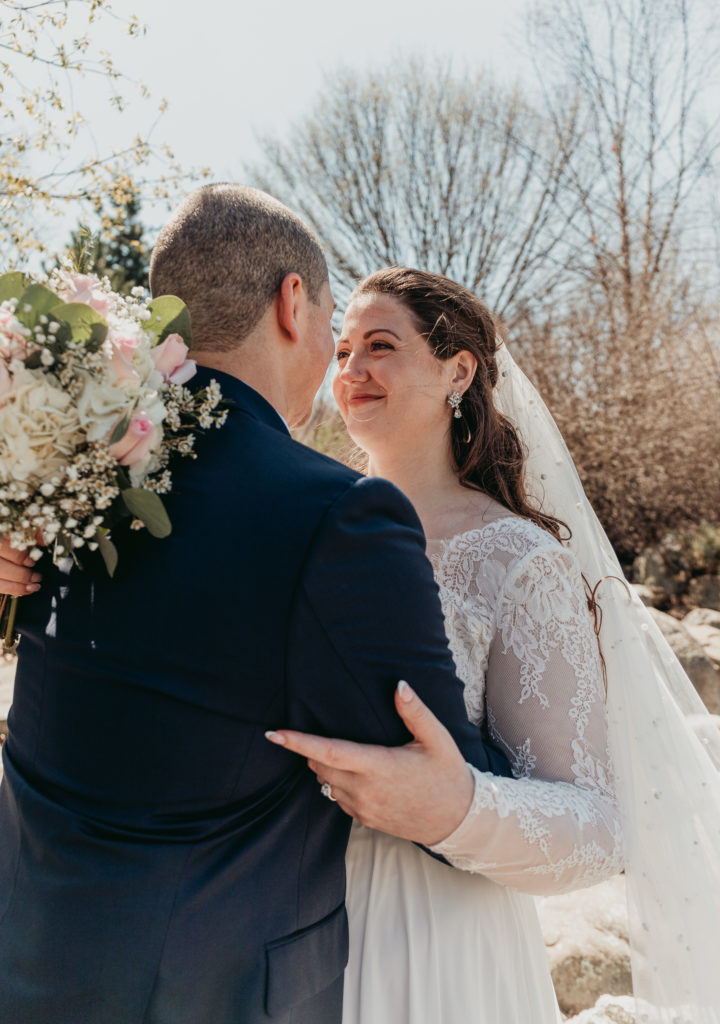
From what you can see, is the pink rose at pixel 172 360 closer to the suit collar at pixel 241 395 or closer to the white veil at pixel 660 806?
the suit collar at pixel 241 395

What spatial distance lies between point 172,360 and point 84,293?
176 millimetres

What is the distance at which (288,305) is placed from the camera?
171 centimetres

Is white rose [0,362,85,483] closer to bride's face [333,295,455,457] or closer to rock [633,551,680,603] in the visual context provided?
bride's face [333,295,455,457]

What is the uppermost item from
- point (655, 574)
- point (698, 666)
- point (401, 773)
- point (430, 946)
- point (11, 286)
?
point (655, 574)

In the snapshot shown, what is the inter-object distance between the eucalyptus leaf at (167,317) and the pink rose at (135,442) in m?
0.24

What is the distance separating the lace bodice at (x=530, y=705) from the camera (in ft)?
5.32

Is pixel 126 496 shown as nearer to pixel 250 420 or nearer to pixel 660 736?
pixel 250 420

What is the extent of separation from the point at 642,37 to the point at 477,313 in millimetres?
18816

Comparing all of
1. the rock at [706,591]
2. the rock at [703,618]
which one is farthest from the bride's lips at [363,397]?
the rock at [706,591]

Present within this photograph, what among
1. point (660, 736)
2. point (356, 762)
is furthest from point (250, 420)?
point (660, 736)

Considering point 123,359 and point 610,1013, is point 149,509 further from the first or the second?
point 610,1013

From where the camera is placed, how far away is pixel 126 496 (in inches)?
50.6

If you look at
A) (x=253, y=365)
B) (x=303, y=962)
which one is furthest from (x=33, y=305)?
(x=303, y=962)

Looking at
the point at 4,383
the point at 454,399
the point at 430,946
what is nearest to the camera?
the point at 4,383
